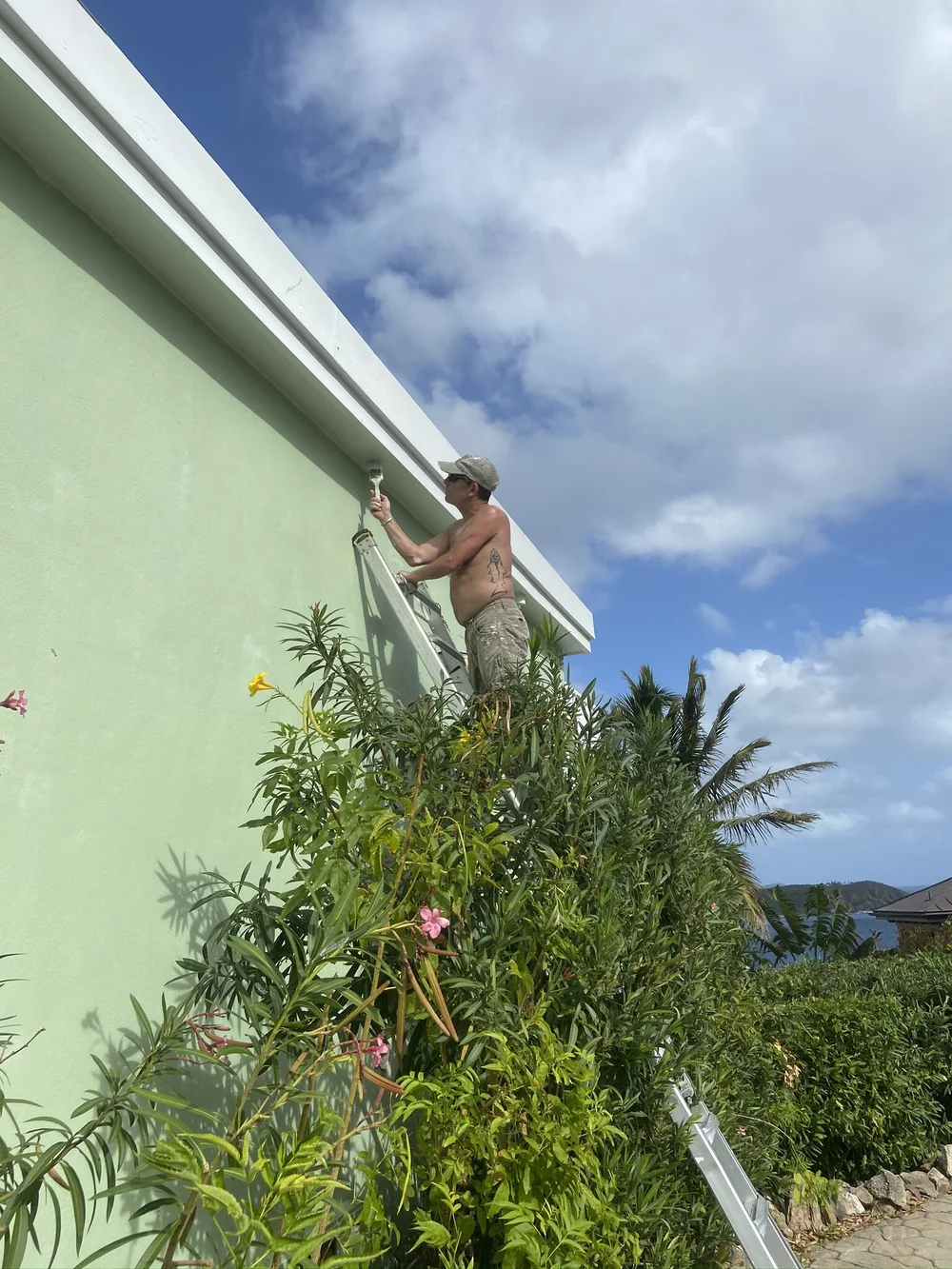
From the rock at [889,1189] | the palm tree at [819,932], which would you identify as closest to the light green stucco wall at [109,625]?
the rock at [889,1189]

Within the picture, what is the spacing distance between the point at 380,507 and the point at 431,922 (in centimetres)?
241

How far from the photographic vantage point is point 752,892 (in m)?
16.3

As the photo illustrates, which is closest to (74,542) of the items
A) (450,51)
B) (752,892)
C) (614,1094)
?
(614,1094)

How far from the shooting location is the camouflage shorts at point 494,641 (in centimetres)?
381

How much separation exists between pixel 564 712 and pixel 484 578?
1.10 m

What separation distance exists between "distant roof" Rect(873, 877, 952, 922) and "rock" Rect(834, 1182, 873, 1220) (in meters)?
16.9

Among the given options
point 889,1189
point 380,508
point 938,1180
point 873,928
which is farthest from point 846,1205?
point 873,928

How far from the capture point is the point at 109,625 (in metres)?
2.58

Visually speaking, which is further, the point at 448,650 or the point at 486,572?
the point at 448,650

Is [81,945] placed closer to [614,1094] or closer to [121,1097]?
[121,1097]

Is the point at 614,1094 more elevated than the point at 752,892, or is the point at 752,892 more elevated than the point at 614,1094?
the point at 752,892

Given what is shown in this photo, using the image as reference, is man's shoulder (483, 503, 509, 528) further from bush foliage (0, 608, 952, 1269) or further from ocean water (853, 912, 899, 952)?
ocean water (853, 912, 899, 952)

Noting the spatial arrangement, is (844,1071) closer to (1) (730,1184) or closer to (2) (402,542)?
(1) (730,1184)

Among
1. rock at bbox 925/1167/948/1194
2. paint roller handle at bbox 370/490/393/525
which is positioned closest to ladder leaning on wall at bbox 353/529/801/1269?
paint roller handle at bbox 370/490/393/525
